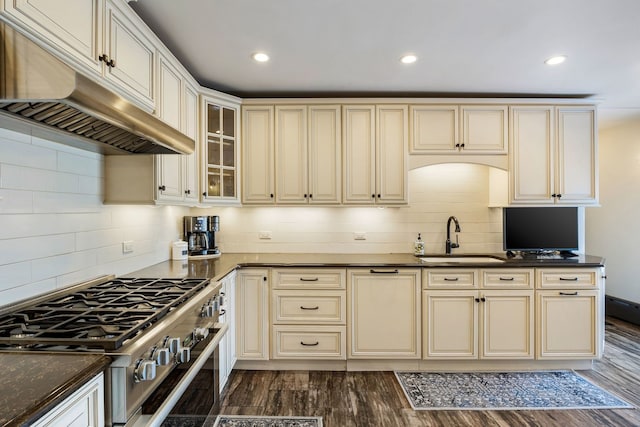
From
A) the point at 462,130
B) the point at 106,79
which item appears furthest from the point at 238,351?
the point at 462,130

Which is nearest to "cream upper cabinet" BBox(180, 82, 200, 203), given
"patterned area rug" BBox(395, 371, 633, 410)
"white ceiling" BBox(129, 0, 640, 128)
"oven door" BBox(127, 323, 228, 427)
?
"white ceiling" BBox(129, 0, 640, 128)

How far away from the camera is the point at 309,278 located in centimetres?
279

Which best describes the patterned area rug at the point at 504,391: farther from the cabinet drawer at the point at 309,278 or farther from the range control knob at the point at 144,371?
the range control knob at the point at 144,371

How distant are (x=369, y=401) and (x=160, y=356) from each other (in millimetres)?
1767

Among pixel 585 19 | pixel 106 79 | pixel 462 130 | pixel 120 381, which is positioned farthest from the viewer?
pixel 462 130

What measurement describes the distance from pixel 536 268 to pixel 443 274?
0.79 meters

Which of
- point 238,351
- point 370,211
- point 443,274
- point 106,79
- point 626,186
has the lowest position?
point 238,351

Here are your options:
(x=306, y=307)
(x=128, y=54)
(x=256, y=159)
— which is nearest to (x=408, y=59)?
(x=256, y=159)

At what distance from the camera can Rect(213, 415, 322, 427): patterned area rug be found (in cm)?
212

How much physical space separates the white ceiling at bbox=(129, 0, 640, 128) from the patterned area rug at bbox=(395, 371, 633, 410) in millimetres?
2498

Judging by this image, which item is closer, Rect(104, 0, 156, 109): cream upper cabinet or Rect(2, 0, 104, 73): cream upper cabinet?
Rect(2, 0, 104, 73): cream upper cabinet

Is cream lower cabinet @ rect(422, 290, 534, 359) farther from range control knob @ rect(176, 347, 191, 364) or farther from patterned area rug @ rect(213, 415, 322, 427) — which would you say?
range control knob @ rect(176, 347, 191, 364)

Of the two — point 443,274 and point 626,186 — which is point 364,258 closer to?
point 443,274

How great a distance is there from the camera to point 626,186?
4172 mm
